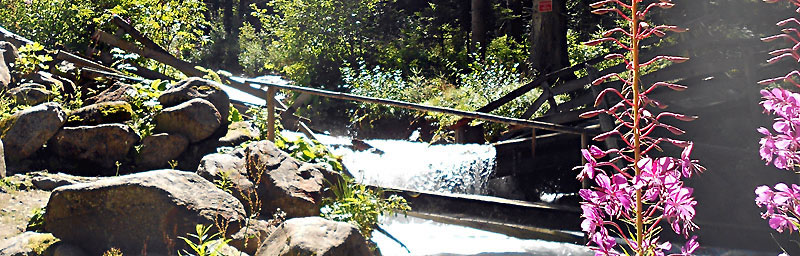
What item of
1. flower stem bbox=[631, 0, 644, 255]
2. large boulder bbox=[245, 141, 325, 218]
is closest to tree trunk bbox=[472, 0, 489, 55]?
large boulder bbox=[245, 141, 325, 218]

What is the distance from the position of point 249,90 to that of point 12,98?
3458 millimetres

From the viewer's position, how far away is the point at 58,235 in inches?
213

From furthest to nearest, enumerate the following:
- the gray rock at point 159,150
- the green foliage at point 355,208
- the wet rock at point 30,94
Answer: the wet rock at point 30,94, the gray rock at point 159,150, the green foliage at point 355,208

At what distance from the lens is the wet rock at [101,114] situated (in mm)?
7812

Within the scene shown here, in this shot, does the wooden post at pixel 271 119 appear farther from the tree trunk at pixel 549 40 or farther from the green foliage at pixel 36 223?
the tree trunk at pixel 549 40

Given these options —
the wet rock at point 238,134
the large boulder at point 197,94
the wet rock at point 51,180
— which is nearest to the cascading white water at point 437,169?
the wet rock at point 238,134

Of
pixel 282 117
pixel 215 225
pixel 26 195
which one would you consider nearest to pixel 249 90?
pixel 282 117

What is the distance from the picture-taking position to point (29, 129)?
23.9 ft

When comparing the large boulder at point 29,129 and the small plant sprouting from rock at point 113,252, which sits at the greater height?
the large boulder at point 29,129

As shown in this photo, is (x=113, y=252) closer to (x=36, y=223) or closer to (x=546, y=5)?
(x=36, y=223)

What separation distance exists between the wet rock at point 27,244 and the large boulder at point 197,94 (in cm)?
301

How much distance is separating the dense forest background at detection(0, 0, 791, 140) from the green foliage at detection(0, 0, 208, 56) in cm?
2

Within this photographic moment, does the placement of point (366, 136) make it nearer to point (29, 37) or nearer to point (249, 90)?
point (249, 90)

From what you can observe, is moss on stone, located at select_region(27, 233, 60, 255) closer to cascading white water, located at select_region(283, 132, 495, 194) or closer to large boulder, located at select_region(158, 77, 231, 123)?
large boulder, located at select_region(158, 77, 231, 123)
